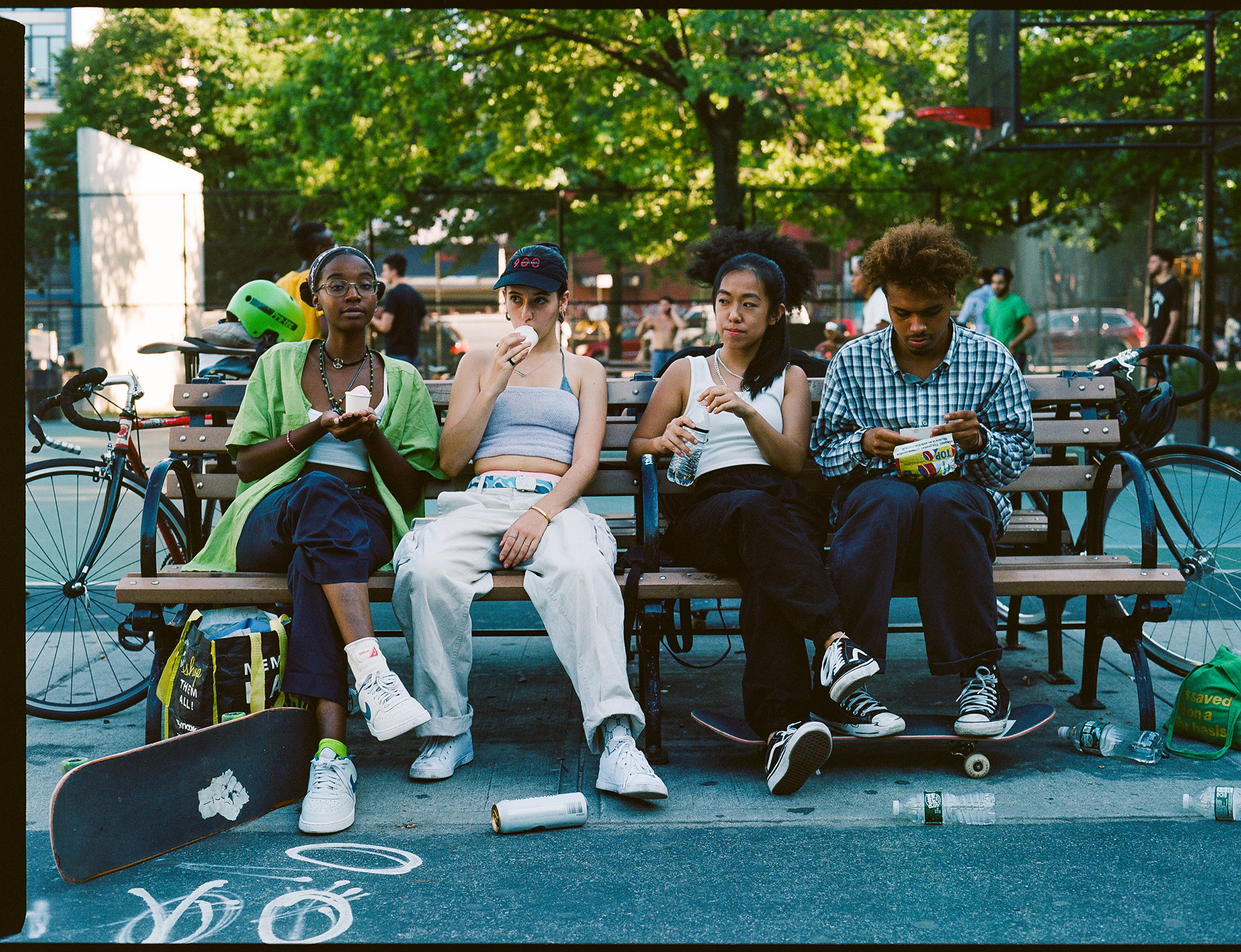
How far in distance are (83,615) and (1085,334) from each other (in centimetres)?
1844

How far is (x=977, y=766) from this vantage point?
11.7ft

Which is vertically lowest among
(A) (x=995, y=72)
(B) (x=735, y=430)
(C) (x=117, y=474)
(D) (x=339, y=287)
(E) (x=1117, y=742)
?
(E) (x=1117, y=742)

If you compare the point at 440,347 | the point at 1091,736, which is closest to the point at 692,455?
the point at 1091,736

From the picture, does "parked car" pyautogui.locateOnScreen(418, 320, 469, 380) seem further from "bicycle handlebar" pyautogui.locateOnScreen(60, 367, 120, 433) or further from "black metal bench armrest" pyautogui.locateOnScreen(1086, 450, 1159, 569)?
"black metal bench armrest" pyautogui.locateOnScreen(1086, 450, 1159, 569)

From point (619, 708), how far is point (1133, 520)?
305cm

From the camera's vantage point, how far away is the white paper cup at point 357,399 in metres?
3.54

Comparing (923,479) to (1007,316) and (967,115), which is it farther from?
(967,115)

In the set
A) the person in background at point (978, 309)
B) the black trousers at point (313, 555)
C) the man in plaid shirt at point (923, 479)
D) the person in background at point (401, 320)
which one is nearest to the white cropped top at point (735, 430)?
the man in plaid shirt at point (923, 479)

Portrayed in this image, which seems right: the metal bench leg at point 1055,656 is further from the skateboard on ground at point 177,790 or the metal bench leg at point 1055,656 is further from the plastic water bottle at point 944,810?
the skateboard on ground at point 177,790

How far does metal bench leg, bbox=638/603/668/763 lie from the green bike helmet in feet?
8.02

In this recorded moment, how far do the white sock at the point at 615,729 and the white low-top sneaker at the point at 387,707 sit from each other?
1.75 ft

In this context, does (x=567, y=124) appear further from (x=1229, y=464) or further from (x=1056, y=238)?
(x=1229, y=464)

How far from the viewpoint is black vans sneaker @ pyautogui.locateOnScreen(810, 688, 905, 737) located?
3.49 m

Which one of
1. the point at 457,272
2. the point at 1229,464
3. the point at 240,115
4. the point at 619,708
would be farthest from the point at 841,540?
the point at 240,115
